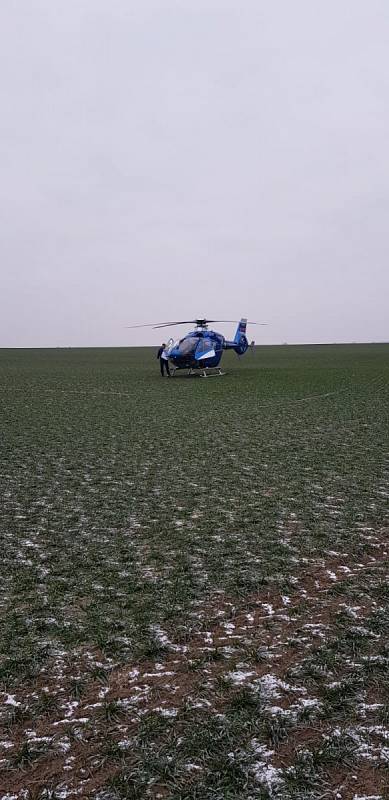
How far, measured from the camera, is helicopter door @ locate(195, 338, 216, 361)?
33.5 metres

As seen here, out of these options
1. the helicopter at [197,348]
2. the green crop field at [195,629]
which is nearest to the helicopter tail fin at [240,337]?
the helicopter at [197,348]

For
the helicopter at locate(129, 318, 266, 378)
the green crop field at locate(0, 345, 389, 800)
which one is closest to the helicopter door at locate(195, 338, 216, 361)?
the helicopter at locate(129, 318, 266, 378)

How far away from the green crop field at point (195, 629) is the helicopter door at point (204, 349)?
74.8ft

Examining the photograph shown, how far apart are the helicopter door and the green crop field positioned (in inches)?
898

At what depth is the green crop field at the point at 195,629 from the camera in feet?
9.79

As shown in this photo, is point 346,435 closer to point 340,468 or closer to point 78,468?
point 340,468

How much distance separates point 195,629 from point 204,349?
97.6ft

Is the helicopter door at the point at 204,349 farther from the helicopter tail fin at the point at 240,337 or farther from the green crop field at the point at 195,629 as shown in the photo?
the green crop field at the point at 195,629

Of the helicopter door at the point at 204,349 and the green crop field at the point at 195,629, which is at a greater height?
the helicopter door at the point at 204,349

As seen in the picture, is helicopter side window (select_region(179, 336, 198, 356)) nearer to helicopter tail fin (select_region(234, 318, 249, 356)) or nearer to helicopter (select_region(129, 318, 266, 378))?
helicopter (select_region(129, 318, 266, 378))

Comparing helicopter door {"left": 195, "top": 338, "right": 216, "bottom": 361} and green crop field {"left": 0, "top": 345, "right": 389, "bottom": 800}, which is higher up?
helicopter door {"left": 195, "top": 338, "right": 216, "bottom": 361}

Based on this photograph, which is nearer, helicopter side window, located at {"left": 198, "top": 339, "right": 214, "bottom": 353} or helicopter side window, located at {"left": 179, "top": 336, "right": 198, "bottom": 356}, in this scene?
helicopter side window, located at {"left": 179, "top": 336, "right": 198, "bottom": 356}

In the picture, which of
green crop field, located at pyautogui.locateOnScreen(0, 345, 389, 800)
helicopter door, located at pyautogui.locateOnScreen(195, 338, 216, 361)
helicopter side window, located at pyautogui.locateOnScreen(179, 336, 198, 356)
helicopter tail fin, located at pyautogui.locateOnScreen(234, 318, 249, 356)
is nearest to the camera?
green crop field, located at pyautogui.locateOnScreen(0, 345, 389, 800)

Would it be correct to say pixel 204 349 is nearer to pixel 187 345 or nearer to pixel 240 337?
pixel 187 345
